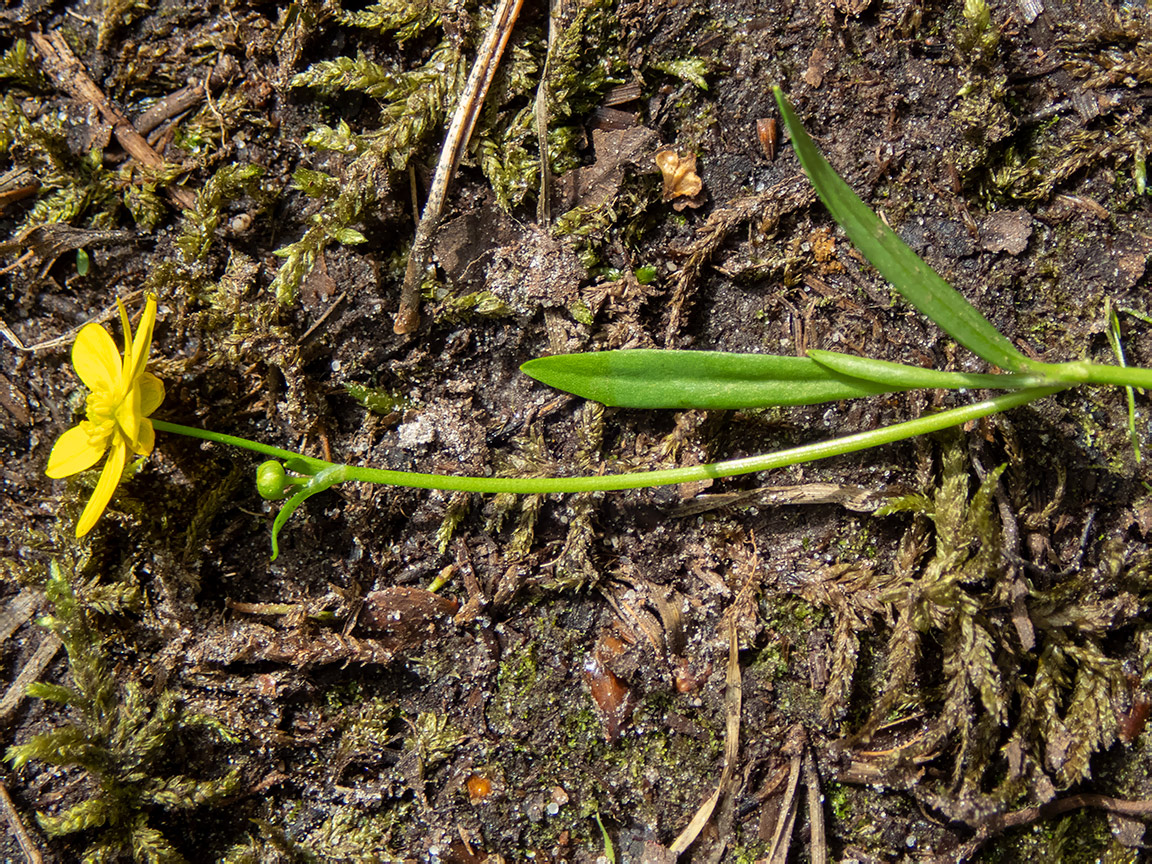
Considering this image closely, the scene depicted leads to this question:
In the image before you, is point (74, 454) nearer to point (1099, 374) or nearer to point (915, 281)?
point (915, 281)

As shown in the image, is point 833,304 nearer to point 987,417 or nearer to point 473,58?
point 987,417

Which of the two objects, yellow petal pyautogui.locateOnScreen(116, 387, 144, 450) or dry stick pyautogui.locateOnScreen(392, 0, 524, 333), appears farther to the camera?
dry stick pyautogui.locateOnScreen(392, 0, 524, 333)

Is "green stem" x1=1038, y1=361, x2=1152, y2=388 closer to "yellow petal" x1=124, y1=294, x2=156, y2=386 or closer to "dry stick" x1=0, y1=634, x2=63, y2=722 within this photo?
"yellow petal" x1=124, y1=294, x2=156, y2=386

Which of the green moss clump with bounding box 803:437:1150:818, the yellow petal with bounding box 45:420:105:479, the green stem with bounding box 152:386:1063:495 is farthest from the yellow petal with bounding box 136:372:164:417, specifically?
→ the green moss clump with bounding box 803:437:1150:818

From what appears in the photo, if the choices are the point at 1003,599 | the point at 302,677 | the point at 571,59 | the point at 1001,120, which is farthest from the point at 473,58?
the point at 1003,599

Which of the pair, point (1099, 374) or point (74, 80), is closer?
point (1099, 374)

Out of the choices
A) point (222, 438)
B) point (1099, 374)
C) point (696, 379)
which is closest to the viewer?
point (1099, 374)

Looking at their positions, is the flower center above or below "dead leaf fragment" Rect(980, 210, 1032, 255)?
below

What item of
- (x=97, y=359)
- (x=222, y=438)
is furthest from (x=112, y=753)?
(x=97, y=359)
